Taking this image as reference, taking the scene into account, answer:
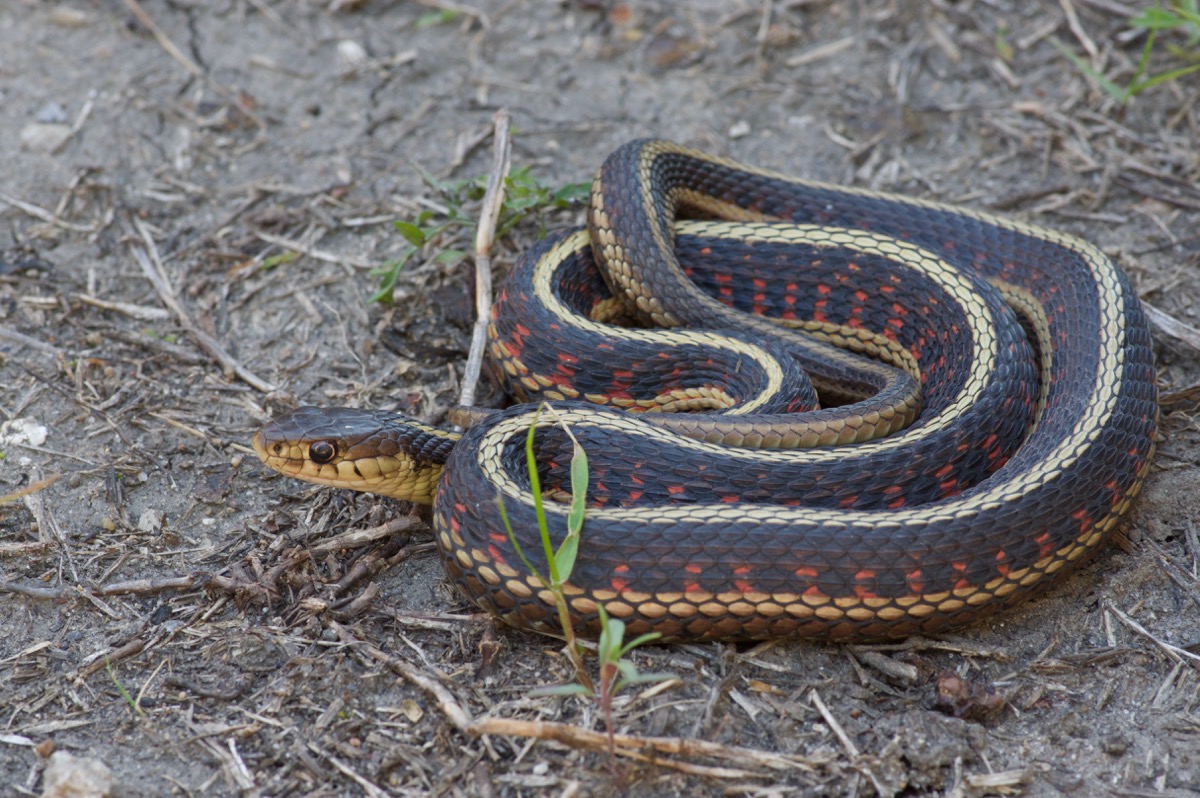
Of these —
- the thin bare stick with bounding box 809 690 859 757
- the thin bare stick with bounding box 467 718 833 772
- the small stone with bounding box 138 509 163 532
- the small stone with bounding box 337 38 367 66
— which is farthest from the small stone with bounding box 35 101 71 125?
the thin bare stick with bounding box 809 690 859 757

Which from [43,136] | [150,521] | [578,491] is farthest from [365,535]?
[43,136]

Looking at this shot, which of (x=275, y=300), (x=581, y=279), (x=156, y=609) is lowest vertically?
(x=156, y=609)

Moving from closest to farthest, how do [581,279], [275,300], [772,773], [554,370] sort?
[772,773]
[554,370]
[581,279]
[275,300]

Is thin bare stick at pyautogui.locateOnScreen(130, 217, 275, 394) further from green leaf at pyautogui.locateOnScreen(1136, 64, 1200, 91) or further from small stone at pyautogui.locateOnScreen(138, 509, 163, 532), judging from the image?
green leaf at pyautogui.locateOnScreen(1136, 64, 1200, 91)

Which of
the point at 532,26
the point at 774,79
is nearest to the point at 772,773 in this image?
the point at 774,79

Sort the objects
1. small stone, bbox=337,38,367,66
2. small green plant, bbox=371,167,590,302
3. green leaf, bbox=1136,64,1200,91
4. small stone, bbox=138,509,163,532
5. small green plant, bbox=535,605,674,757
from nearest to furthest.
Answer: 1. small green plant, bbox=535,605,674,757
2. small stone, bbox=138,509,163,532
3. small green plant, bbox=371,167,590,302
4. green leaf, bbox=1136,64,1200,91
5. small stone, bbox=337,38,367,66

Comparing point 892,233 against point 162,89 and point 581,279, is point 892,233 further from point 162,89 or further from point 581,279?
point 162,89
